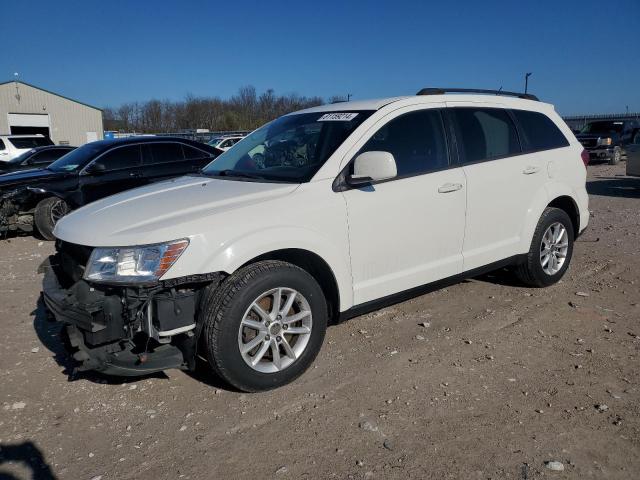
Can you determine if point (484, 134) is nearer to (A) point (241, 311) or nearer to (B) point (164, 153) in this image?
(A) point (241, 311)

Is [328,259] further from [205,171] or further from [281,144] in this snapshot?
[205,171]

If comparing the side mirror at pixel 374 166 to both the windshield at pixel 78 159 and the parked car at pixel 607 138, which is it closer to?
the windshield at pixel 78 159

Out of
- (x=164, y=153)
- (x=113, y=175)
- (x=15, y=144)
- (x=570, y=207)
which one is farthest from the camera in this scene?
(x=15, y=144)

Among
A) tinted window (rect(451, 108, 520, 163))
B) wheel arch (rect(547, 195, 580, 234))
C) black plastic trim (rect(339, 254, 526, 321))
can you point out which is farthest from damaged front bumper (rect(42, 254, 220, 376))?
wheel arch (rect(547, 195, 580, 234))

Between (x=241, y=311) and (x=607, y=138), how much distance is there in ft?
68.2

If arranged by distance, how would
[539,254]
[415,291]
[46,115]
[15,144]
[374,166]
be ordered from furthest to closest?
[46,115] → [15,144] → [539,254] → [415,291] → [374,166]

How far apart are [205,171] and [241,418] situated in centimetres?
230

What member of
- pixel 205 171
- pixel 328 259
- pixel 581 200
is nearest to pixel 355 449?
pixel 328 259

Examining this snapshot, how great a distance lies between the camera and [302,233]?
11.0 feet

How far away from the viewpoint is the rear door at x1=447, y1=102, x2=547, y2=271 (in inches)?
171

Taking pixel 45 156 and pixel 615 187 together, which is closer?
pixel 615 187

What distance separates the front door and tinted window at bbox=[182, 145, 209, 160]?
6.18 metres

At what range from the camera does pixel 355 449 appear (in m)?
2.76

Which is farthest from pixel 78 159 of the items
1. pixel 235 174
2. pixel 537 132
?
pixel 537 132
